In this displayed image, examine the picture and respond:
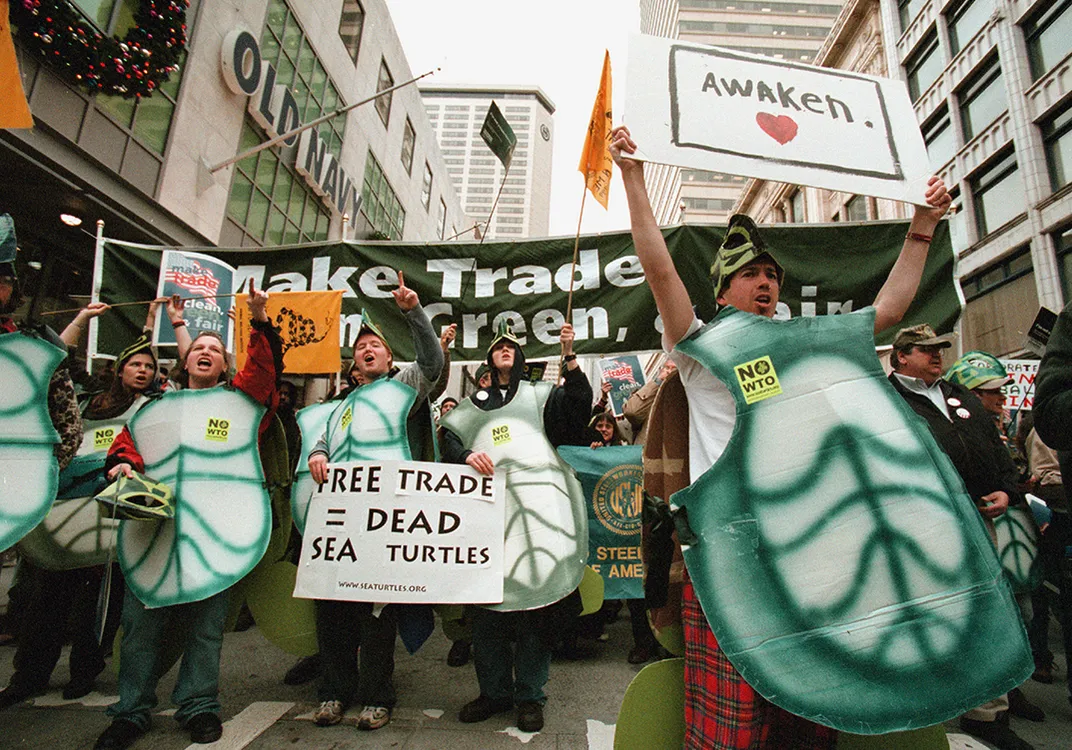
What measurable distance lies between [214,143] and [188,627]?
1027cm

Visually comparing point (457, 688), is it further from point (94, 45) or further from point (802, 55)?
point (802, 55)

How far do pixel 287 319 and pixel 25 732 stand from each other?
2.65m

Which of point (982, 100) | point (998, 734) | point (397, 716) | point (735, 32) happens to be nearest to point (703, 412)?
point (397, 716)

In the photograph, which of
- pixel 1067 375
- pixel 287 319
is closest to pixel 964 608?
pixel 1067 375

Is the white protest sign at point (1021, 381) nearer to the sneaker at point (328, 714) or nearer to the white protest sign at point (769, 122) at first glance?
the white protest sign at point (769, 122)

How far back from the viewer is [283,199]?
12.9m

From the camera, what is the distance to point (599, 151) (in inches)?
132

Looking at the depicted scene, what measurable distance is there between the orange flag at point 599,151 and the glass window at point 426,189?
2336 centimetres

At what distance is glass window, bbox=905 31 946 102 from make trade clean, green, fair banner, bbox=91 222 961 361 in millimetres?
19612

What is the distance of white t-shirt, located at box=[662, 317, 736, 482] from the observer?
144 cm

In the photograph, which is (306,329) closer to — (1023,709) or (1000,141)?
(1023,709)

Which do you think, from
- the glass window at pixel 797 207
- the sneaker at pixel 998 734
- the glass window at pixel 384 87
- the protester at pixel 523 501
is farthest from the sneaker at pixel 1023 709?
the glass window at pixel 797 207

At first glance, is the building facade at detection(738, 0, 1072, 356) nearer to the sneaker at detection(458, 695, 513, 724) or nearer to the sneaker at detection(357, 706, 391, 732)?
the sneaker at detection(458, 695, 513, 724)

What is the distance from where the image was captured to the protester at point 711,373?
1.29 metres
